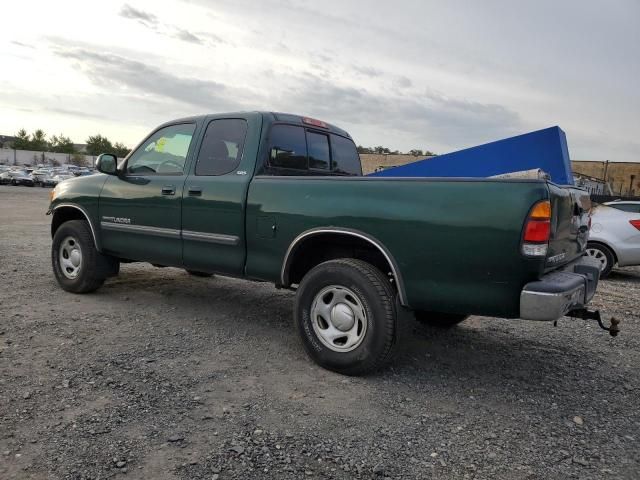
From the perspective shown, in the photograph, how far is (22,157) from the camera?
85.0 meters

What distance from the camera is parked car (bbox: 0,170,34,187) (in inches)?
1660

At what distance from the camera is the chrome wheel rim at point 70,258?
236 inches

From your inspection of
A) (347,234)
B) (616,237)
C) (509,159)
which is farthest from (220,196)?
(616,237)

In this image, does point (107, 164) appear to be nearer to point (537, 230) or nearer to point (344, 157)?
point (344, 157)

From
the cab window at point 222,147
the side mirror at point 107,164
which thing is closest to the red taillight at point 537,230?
the cab window at point 222,147

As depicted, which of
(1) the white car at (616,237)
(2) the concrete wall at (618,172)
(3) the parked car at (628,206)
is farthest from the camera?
(2) the concrete wall at (618,172)

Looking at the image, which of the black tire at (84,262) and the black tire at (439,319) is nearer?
the black tire at (439,319)

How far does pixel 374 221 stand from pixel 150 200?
2.54 metres

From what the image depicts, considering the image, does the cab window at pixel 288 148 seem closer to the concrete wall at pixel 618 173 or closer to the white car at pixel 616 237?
the white car at pixel 616 237

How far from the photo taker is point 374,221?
3.75 m

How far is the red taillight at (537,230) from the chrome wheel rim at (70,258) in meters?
4.74

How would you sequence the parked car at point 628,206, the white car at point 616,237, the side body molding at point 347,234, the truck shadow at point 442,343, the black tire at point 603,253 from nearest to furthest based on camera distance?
the side body molding at point 347,234 → the truck shadow at point 442,343 → the white car at point 616,237 → the black tire at point 603,253 → the parked car at point 628,206

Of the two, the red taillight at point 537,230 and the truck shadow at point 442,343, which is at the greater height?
the red taillight at point 537,230

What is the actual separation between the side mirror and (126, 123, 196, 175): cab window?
5.5 inches
